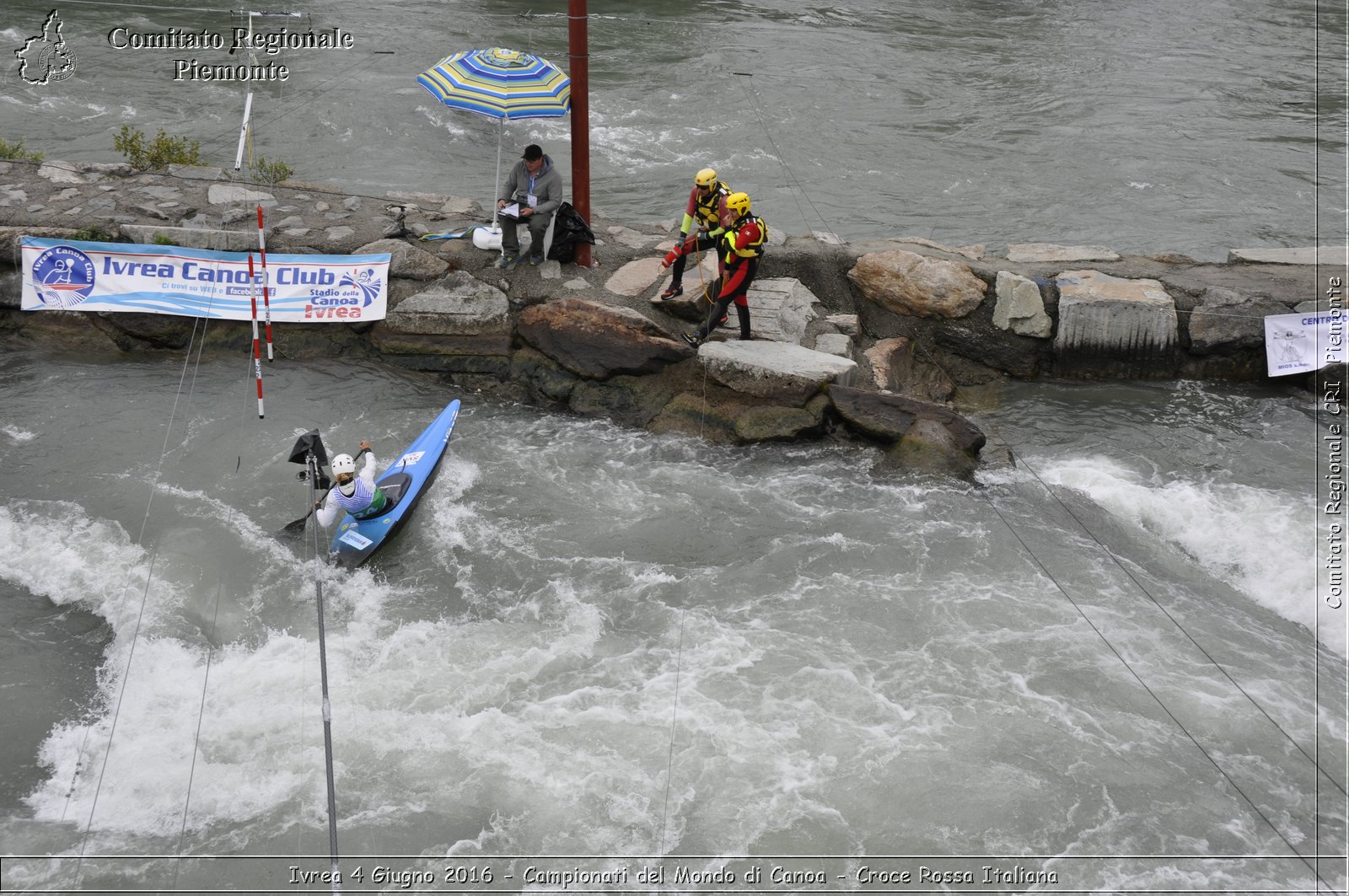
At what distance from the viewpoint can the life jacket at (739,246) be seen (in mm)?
8477

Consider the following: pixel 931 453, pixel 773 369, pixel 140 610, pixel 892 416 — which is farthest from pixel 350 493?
pixel 931 453

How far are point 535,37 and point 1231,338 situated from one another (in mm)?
14002

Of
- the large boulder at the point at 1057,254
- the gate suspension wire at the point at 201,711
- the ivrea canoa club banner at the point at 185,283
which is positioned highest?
the large boulder at the point at 1057,254

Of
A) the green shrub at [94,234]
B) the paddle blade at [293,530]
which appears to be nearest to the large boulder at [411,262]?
the green shrub at [94,234]

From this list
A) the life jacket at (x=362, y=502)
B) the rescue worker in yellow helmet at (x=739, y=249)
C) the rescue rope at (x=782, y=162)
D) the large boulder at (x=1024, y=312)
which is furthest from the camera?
the rescue rope at (x=782, y=162)

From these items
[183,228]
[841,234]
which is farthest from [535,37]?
[183,228]

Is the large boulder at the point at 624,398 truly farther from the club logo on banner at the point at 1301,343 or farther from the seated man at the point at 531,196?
the club logo on banner at the point at 1301,343

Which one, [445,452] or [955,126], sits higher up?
[955,126]

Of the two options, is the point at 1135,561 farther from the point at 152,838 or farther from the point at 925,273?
the point at 152,838

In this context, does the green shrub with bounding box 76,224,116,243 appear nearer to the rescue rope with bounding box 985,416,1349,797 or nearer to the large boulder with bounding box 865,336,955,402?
the large boulder with bounding box 865,336,955,402

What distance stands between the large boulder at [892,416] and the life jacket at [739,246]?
4.08 feet

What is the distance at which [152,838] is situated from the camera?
5.48 meters

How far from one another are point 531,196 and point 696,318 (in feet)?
5.85

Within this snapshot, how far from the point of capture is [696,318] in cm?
938
